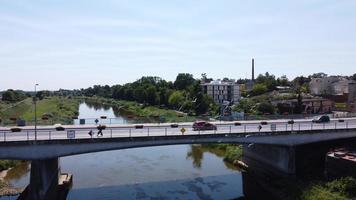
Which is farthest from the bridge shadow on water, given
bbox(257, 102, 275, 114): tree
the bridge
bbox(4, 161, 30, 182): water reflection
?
bbox(257, 102, 275, 114): tree

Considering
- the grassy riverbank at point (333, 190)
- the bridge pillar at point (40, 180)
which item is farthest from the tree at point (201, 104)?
the bridge pillar at point (40, 180)

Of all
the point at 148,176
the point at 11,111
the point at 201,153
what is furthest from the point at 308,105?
the point at 11,111

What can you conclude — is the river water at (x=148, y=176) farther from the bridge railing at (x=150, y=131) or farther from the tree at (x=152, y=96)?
the tree at (x=152, y=96)

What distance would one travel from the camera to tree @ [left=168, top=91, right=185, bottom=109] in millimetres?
118281

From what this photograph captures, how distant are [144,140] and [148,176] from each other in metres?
10.8

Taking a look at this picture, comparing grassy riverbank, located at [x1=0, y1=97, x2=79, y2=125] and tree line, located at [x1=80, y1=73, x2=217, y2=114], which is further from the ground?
tree line, located at [x1=80, y1=73, x2=217, y2=114]

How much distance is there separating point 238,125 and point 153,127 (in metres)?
10.1

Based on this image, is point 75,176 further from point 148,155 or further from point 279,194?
point 279,194

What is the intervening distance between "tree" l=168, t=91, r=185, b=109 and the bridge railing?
225 feet

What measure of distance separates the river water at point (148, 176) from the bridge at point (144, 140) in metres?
4.63

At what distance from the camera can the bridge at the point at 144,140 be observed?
3494 centimetres

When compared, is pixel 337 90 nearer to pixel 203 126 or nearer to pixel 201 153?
pixel 201 153

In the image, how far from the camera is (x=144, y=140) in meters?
37.8

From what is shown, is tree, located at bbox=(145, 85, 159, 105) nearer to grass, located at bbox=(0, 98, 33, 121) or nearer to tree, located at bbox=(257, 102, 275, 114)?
grass, located at bbox=(0, 98, 33, 121)
